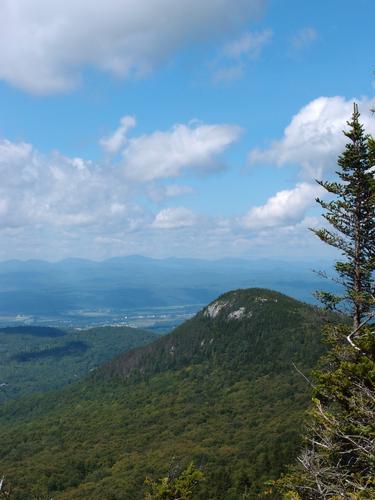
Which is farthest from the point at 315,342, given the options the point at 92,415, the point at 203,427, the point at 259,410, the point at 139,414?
the point at 92,415

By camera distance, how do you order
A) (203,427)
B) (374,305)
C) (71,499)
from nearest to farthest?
(374,305) → (71,499) → (203,427)

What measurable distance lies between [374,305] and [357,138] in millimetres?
11019

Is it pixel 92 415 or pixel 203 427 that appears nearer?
pixel 203 427

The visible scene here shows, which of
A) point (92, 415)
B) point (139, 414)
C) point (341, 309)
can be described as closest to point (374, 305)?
point (341, 309)

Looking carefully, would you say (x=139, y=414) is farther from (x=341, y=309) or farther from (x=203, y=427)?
(x=341, y=309)

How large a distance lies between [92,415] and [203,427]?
6226 centimetres

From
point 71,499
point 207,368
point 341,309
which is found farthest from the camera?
point 207,368

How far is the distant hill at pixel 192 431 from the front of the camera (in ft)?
308

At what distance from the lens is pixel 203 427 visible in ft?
457

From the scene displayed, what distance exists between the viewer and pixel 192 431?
137625mm

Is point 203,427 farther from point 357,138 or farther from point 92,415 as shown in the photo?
point 357,138

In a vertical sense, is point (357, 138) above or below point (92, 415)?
above

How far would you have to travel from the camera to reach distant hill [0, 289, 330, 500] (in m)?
93.8

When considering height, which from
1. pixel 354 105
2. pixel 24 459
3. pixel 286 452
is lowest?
pixel 24 459
